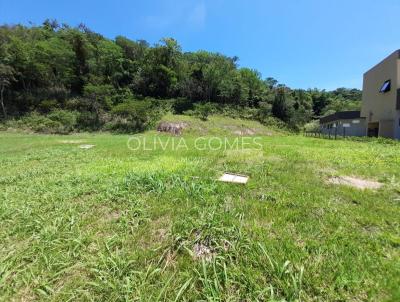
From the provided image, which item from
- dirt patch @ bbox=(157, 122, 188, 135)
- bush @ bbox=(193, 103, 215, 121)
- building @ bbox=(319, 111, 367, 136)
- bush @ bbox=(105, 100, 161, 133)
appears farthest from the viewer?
bush @ bbox=(193, 103, 215, 121)

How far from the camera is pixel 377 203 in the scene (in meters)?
3.32

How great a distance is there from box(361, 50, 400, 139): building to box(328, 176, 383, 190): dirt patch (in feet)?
48.5

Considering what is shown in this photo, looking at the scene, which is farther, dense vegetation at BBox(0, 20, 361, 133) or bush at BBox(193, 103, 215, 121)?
bush at BBox(193, 103, 215, 121)

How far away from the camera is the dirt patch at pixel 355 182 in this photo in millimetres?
4133

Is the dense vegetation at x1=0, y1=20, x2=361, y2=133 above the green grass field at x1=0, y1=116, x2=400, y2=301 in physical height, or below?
above

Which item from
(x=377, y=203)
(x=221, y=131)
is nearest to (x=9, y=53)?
(x=221, y=131)

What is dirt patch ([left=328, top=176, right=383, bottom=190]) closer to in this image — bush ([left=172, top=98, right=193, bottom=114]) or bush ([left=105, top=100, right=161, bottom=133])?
bush ([left=105, top=100, right=161, bottom=133])

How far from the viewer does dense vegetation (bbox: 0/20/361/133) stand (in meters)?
25.8

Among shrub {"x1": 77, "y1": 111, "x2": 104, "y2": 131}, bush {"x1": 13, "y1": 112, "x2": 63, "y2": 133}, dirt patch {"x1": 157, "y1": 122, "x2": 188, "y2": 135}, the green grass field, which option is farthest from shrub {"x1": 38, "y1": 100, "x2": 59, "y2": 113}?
the green grass field

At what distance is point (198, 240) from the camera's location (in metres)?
2.52

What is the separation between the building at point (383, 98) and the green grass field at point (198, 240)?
15227 millimetres

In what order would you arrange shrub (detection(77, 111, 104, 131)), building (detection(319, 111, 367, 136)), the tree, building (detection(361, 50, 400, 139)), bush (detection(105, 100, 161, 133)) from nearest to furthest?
building (detection(361, 50, 400, 139))
building (detection(319, 111, 367, 136))
bush (detection(105, 100, 161, 133))
shrub (detection(77, 111, 104, 131))
the tree

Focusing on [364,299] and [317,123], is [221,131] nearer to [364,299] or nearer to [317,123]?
[317,123]

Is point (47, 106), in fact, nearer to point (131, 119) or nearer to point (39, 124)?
point (39, 124)
